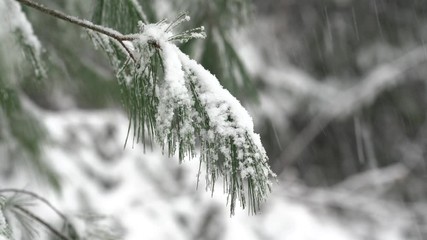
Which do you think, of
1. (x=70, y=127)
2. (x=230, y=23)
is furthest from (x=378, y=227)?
(x=230, y=23)

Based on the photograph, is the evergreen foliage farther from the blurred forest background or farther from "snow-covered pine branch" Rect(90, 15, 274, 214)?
the blurred forest background

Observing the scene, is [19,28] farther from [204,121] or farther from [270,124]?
[270,124]

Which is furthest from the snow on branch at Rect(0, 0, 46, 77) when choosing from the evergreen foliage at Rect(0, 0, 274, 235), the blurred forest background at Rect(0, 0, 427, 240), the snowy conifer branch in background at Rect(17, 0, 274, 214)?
the snowy conifer branch in background at Rect(17, 0, 274, 214)

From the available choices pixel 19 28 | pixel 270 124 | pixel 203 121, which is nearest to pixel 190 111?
pixel 203 121

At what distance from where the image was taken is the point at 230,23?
6.38ft

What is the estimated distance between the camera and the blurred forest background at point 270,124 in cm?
215

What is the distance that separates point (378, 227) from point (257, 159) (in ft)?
16.7

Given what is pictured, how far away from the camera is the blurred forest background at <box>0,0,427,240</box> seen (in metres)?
2.15

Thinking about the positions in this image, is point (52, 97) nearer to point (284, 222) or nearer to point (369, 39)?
point (284, 222)

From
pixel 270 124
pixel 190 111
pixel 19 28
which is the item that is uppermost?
pixel 270 124

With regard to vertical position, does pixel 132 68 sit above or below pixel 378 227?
below

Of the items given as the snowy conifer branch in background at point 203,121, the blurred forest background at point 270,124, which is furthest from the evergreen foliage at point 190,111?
the blurred forest background at point 270,124

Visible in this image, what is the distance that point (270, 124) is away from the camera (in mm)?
6227

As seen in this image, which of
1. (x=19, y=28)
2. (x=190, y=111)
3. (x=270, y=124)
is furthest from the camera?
(x=270, y=124)
